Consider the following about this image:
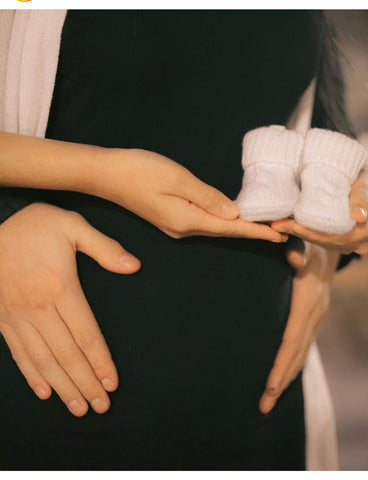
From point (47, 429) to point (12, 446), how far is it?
7 cm

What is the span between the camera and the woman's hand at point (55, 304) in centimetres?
53

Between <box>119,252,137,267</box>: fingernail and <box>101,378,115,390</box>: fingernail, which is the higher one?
<box>119,252,137,267</box>: fingernail

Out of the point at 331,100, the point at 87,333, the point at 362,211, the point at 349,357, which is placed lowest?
the point at 349,357

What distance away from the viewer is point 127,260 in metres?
0.54

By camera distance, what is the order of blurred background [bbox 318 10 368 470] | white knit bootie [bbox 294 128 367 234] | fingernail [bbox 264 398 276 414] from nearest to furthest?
white knit bootie [bbox 294 128 367 234]
fingernail [bbox 264 398 276 414]
blurred background [bbox 318 10 368 470]

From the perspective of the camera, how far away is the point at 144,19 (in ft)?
1.94

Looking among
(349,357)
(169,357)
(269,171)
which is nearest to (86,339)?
(169,357)

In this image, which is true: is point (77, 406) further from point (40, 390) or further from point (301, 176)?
point (301, 176)

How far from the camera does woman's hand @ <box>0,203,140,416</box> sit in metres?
0.53

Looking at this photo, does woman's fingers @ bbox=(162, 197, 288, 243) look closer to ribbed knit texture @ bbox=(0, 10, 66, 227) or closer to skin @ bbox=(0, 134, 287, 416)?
skin @ bbox=(0, 134, 287, 416)

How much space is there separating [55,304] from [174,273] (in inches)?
6.6

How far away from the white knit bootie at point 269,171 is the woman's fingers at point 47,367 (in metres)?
0.33

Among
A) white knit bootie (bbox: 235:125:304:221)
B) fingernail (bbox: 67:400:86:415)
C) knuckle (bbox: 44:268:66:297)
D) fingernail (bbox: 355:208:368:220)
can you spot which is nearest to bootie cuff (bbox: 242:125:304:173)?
white knit bootie (bbox: 235:125:304:221)

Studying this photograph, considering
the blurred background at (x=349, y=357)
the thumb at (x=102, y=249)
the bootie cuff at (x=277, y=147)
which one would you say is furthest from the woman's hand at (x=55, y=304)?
the blurred background at (x=349, y=357)
